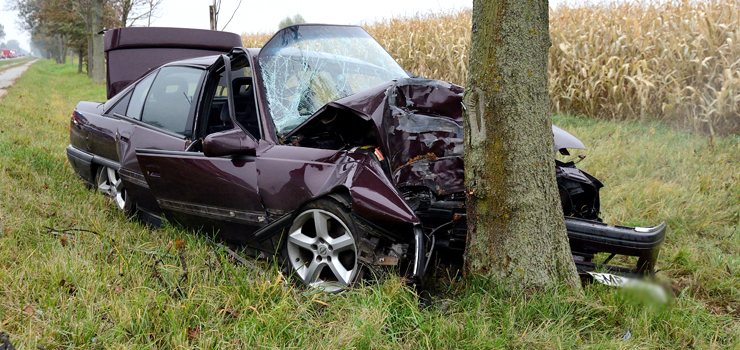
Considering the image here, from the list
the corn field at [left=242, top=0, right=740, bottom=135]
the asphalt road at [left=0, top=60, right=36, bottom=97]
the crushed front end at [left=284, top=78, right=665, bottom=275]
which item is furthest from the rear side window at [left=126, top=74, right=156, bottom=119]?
Result: the asphalt road at [left=0, top=60, right=36, bottom=97]

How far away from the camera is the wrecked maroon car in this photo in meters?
2.68

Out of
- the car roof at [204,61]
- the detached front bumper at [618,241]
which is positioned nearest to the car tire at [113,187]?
the car roof at [204,61]

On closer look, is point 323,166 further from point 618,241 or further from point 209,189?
point 618,241

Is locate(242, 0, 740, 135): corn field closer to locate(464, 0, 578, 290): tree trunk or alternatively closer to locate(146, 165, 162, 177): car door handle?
locate(464, 0, 578, 290): tree trunk

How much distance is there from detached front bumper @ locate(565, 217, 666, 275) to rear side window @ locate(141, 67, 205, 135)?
8.84 feet

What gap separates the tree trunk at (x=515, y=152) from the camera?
8.59 feet

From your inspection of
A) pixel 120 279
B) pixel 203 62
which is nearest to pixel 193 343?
pixel 120 279

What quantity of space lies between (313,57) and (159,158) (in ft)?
4.07

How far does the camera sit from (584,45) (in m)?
8.20

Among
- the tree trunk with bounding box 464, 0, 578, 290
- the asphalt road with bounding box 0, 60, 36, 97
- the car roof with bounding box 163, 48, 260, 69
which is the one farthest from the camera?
the asphalt road with bounding box 0, 60, 36, 97

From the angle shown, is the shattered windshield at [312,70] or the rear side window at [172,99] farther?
the rear side window at [172,99]

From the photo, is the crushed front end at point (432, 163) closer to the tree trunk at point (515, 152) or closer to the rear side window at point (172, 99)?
the tree trunk at point (515, 152)

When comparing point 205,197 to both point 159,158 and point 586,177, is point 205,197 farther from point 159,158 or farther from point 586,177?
point 586,177

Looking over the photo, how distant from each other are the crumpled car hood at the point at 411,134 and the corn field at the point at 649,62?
5032 millimetres
